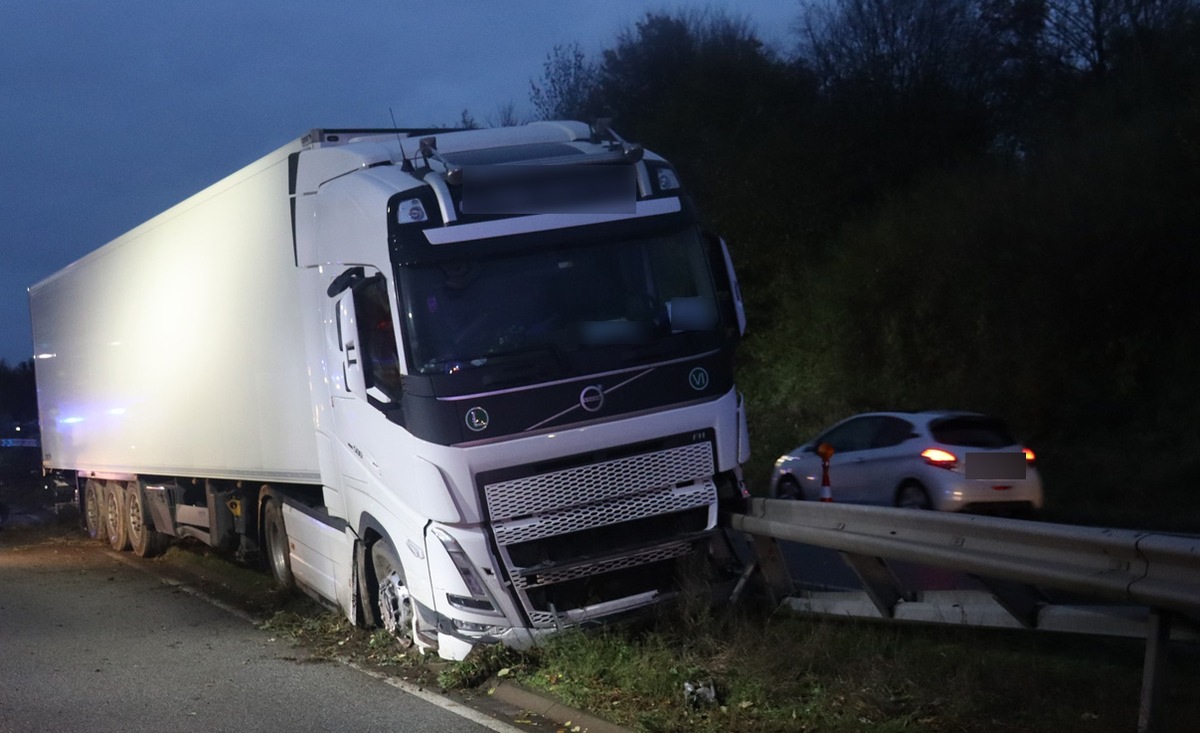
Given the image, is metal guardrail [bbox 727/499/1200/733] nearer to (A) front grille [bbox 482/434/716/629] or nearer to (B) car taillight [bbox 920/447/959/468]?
(A) front grille [bbox 482/434/716/629]

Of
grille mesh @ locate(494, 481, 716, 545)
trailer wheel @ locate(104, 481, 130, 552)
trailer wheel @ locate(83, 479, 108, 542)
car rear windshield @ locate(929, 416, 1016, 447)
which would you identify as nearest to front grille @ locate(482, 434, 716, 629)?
grille mesh @ locate(494, 481, 716, 545)

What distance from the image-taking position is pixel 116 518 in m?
19.6

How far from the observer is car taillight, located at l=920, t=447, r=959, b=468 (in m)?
16.2

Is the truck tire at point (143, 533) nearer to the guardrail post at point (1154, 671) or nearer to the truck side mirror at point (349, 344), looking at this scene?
the truck side mirror at point (349, 344)

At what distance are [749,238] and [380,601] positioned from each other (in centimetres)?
2102

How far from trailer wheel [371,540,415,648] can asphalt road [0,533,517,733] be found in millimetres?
476

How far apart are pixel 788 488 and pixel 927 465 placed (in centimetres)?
375

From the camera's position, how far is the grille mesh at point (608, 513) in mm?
8617

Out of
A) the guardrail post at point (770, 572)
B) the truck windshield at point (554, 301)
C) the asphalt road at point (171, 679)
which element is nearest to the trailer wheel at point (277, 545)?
the asphalt road at point (171, 679)

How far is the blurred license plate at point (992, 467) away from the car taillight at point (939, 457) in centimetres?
331

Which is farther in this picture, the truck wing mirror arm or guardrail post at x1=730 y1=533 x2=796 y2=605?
the truck wing mirror arm

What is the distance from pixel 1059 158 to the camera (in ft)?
73.0

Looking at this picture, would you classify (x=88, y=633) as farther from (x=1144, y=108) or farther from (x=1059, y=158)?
(x=1144, y=108)

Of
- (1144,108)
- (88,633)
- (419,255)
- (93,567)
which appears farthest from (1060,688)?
(1144,108)
